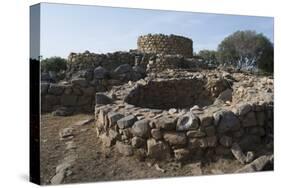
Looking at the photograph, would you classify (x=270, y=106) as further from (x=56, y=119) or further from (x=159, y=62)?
(x=56, y=119)

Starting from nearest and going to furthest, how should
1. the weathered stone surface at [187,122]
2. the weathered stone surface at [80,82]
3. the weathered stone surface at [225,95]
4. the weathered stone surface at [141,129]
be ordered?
the weathered stone surface at [141,129] → the weathered stone surface at [187,122] → the weathered stone surface at [80,82] → the weathered stone surface at [225,95]

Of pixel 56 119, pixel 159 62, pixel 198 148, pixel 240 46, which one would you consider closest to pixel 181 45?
pixel 159 62

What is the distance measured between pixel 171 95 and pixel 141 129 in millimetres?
1251

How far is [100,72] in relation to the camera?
695cm

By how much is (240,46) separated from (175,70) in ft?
3.36

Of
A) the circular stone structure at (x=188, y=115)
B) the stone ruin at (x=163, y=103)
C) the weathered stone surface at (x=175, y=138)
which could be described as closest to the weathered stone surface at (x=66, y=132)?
the stone ruin at (x=163, y=103)

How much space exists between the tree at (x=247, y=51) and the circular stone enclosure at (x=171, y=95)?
76cm

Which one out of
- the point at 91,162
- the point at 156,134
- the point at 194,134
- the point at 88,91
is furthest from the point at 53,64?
the point at 194,134

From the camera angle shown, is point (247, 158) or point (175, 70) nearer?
point (247, 158)

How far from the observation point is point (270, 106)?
739 cm

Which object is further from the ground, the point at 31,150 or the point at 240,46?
the point at 240,46

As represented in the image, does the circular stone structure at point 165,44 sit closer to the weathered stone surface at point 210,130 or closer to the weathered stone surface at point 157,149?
the weathered stone surface at point 210,130

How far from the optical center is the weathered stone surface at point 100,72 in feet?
22.5

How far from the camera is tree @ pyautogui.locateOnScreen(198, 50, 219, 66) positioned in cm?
712
